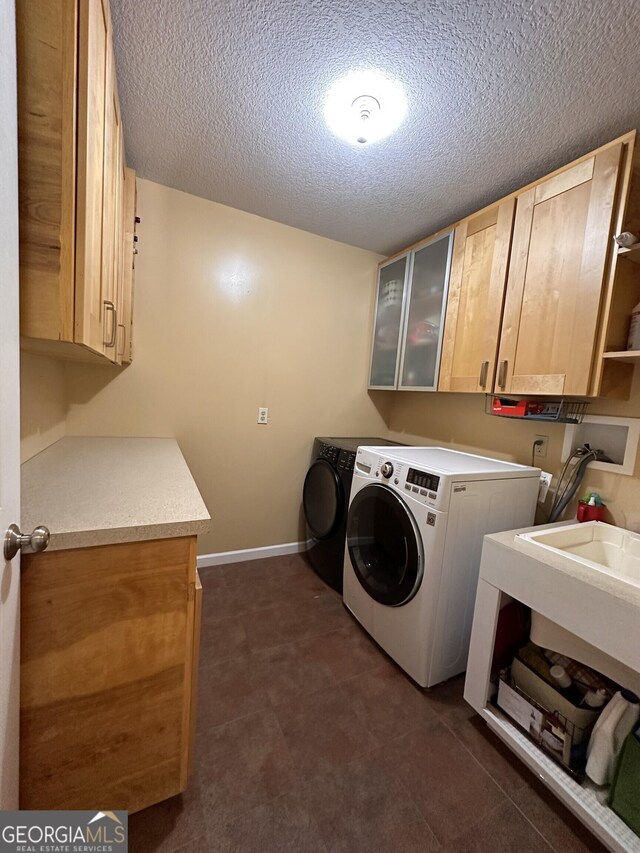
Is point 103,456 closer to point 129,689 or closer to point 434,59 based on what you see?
point 129,689

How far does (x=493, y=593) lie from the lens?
3.93 feet

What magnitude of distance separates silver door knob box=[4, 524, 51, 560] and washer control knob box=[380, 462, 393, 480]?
128 centimetres

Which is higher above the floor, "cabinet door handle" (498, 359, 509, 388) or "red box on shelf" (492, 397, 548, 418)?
"cabinet door handle" (498, 359, 509, 388)

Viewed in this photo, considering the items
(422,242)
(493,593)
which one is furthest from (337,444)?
(422,242)

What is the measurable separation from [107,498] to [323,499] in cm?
148

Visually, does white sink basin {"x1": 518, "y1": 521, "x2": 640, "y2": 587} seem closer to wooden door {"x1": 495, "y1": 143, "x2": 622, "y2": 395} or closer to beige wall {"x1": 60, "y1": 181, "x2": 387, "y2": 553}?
wooden door {"x1": 495, "y1": 143, "x2": 622, "y2": 395}

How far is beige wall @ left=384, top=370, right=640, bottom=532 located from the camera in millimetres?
1383

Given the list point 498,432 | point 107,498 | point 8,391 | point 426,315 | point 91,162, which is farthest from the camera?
point 426,315

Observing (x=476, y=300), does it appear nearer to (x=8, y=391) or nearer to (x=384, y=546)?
(x=384, y=546)

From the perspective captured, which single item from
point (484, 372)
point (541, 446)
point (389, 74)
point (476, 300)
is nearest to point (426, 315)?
point (476, 300)

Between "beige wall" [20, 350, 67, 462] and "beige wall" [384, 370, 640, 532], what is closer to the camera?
"beige wall" [20, 350, 67, 462]

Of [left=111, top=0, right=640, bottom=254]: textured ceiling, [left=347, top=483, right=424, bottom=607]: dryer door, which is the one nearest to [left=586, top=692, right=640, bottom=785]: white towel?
[left=347, top=483, right=424, bottom=607]: dryer door

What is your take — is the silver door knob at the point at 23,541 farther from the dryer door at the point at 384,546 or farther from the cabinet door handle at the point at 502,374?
the cabinet door handle at the point at 502,374

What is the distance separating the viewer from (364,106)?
124cm
